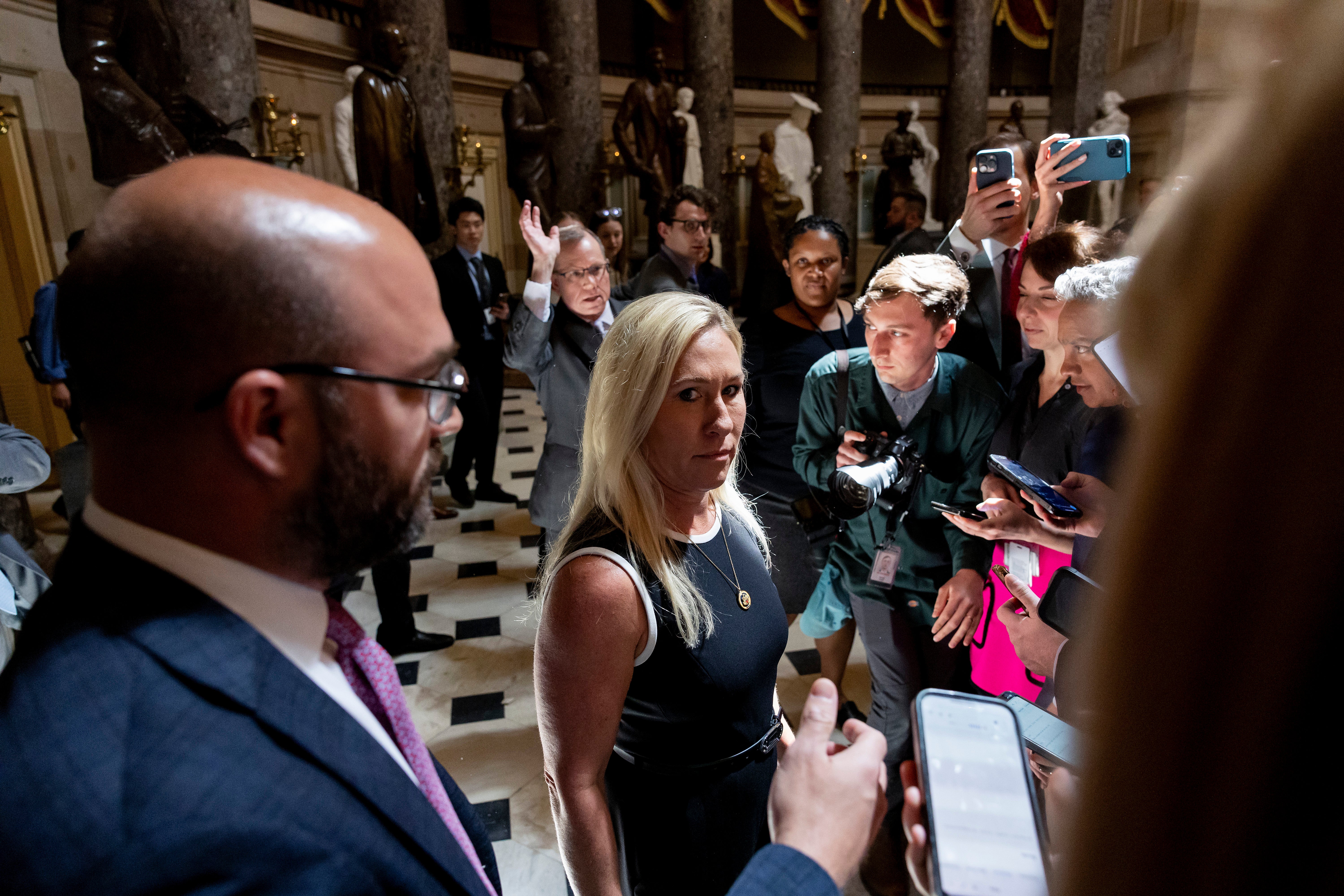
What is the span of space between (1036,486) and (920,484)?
20.4 inches

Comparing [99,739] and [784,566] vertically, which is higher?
[99,739]

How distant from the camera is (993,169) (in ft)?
8.98

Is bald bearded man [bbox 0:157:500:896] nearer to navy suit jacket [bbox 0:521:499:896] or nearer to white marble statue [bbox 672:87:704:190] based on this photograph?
navy suit jacket [bbox 0:521:499:896]

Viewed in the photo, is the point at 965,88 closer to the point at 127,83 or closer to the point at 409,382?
the point at 127,83

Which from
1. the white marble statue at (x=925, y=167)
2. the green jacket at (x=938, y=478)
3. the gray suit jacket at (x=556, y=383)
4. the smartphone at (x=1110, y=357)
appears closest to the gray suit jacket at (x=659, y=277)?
the gray suit jacket at (x=556, y=383)

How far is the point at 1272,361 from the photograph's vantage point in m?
0.30

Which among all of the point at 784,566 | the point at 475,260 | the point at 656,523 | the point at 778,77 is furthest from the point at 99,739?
the point at 778,77

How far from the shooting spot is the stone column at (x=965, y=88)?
1421cm

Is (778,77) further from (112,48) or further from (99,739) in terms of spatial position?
(99,739)

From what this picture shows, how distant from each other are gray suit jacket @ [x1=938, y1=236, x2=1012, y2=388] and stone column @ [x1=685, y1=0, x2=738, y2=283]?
9.17 m

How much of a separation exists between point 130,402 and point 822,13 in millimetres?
14709

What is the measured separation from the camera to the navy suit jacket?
57 cm

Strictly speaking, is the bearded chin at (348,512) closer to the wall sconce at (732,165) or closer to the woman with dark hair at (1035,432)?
the woman with dark hair at (1035,432)

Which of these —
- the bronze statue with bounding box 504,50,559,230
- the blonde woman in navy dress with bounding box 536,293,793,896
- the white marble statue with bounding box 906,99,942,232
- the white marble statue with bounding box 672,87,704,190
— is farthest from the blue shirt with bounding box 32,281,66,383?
the white marble statue with bounding box 906,99,942,232
